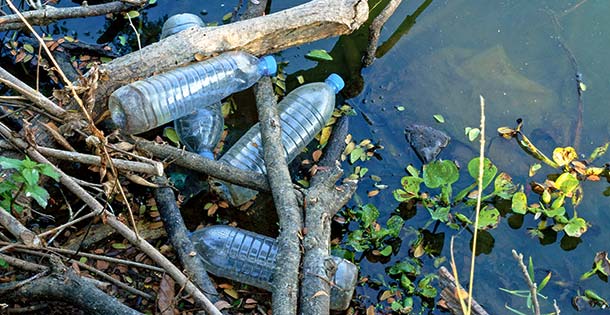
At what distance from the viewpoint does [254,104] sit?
4035 millimetres

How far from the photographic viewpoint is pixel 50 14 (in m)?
3.71

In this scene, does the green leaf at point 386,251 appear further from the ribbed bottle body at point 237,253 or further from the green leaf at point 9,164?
the green leaf at point 9,164

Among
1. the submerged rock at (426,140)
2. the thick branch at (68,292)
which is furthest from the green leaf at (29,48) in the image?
the submerged rock at (426,140)

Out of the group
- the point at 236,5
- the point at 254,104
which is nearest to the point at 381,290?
the point at 254,104

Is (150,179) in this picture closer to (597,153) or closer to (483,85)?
(483,85)

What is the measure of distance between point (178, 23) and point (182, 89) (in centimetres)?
55

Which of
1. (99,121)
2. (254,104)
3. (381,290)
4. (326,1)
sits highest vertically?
(326,1)

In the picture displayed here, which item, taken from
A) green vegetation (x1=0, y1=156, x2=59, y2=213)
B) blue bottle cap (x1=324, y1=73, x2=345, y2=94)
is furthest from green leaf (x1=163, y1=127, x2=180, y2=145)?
green vegetation (x1=0, y1=156, x2=59, y2=213)

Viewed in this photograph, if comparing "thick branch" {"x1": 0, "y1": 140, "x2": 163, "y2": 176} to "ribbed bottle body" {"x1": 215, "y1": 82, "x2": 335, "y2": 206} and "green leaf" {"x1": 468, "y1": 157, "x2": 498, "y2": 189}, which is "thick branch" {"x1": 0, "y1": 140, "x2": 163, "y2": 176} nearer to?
"ribbed bottle body" {"x1": 215, "y1": 82, "x2": 335, "y2": 206}

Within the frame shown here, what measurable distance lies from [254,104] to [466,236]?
55.9 inches

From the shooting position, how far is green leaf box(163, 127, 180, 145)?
3.78 metres

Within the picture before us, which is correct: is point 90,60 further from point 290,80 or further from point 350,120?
point 350,120

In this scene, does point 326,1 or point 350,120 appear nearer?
point 326,1

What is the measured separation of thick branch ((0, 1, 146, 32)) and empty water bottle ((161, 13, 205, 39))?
24 centimetres
